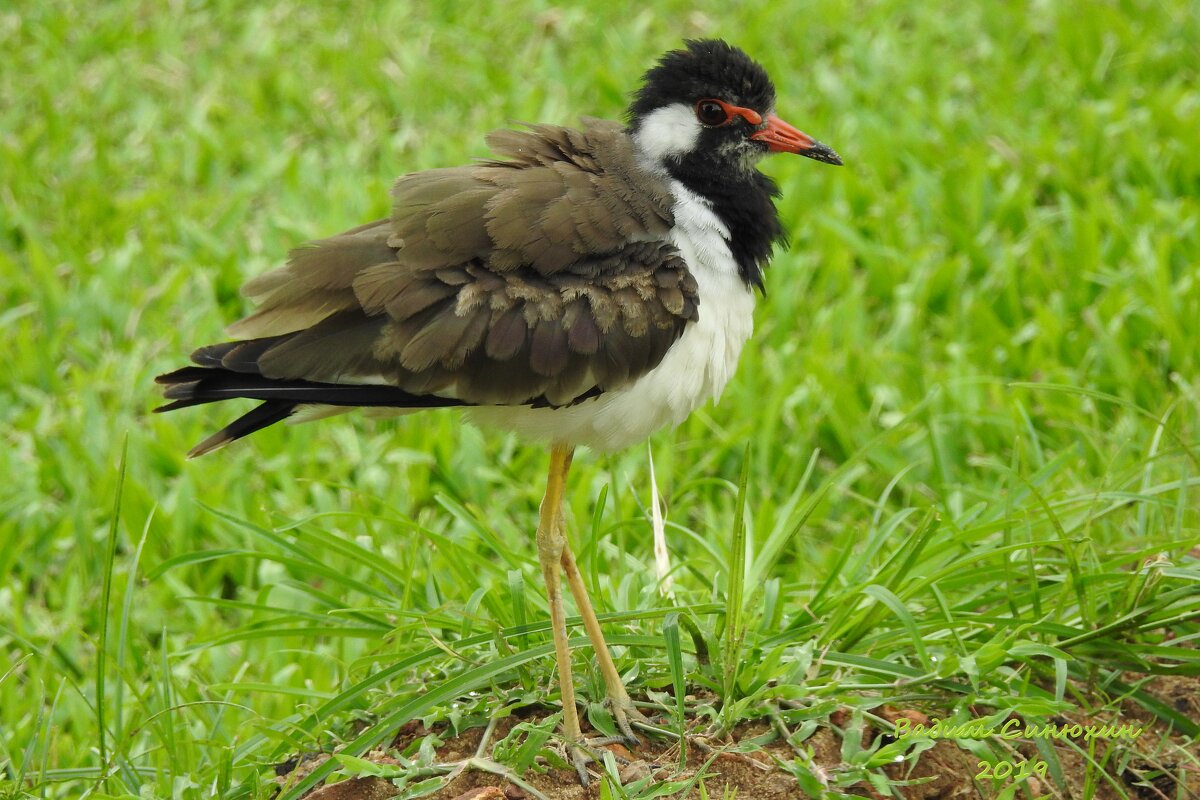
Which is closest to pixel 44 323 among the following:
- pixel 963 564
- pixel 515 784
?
pixel 515 784

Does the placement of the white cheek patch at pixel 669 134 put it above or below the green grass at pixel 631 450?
above

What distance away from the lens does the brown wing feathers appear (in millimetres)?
3373

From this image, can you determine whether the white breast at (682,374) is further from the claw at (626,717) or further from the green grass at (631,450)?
the claw at (626,717)

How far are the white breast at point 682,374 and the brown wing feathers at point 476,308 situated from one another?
0.06 m

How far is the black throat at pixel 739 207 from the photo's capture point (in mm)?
3613

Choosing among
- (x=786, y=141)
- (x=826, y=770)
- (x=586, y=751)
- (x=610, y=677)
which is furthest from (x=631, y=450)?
(x=826, y=770)

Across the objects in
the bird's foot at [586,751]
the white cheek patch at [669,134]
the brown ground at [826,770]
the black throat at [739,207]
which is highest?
the white cheek patch at [669,134]

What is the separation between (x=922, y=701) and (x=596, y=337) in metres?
1.23

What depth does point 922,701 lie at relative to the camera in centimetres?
346

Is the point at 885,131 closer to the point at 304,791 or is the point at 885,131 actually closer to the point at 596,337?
the point at 596,337

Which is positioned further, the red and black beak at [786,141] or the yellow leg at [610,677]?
the red and black beak at [786,141]

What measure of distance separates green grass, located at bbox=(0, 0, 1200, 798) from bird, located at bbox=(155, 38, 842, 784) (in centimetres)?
32

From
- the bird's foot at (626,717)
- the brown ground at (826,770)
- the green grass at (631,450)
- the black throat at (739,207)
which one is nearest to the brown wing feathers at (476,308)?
the black throat at (739,207)

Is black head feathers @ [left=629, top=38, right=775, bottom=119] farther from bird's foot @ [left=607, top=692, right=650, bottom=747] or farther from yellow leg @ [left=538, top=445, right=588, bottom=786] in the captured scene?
bird's foot @ [left=607, top=692, right=650, bottom=747]
